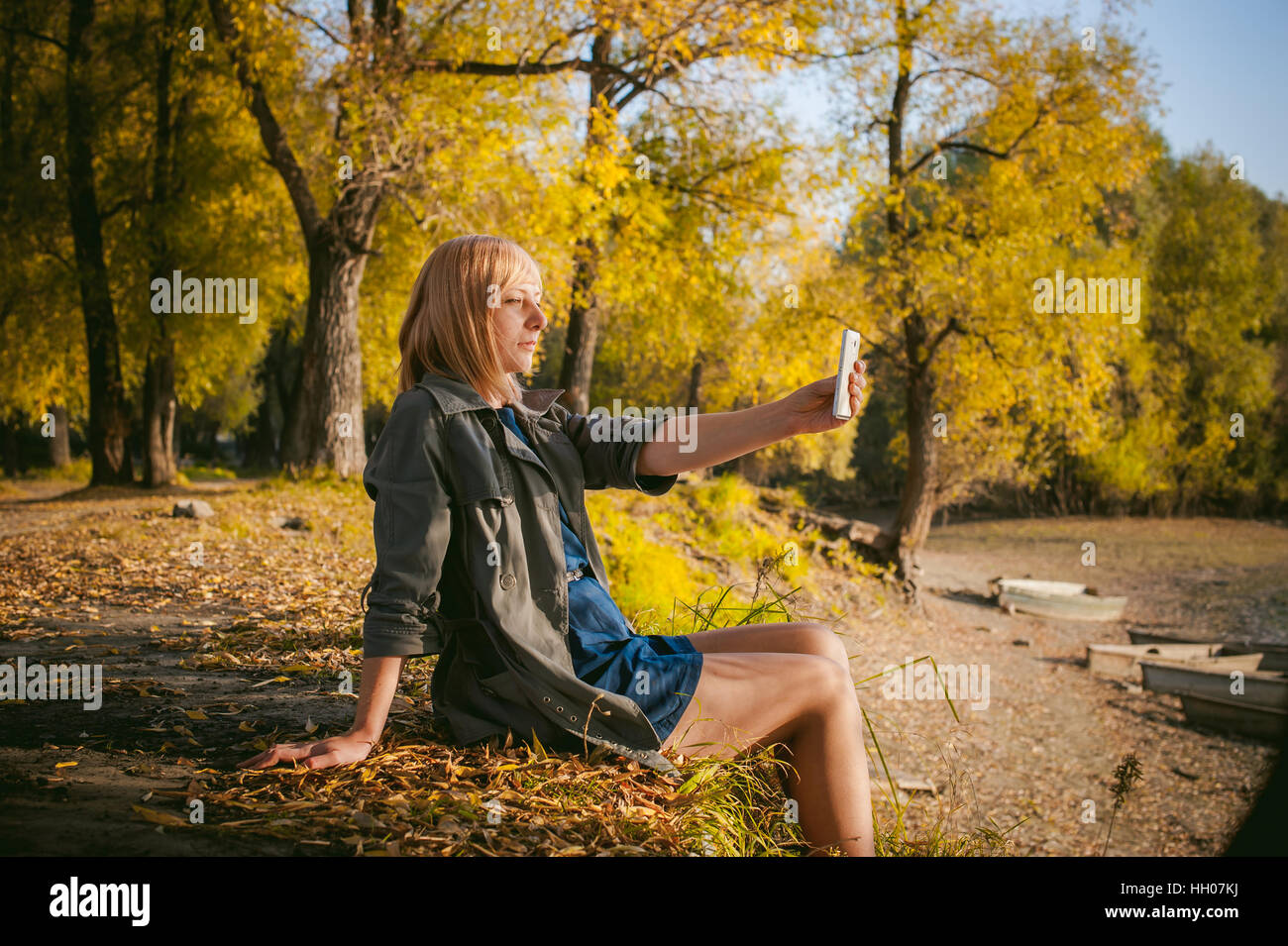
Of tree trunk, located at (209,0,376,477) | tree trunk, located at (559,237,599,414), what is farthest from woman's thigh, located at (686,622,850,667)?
tree trunk, located at (559,237,599,414)

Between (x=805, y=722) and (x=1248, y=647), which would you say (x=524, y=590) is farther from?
(x=1248, y=647)

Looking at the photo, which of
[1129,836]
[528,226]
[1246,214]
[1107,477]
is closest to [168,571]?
[528,226]

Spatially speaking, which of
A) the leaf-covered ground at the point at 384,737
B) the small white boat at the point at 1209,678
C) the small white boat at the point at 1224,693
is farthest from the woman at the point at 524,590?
the small white boat at the point at 1209,678

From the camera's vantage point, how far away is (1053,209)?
50.9ft

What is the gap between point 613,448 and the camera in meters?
2.84

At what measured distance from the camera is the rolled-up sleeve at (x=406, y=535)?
2418 millimetres

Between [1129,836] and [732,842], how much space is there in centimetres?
785

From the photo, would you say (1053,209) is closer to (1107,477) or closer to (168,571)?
(168,571)

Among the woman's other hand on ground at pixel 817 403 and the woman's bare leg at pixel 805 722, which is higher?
the woman's other hand on ground at pixel 817 403

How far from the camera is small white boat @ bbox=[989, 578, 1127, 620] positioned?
60.3ft

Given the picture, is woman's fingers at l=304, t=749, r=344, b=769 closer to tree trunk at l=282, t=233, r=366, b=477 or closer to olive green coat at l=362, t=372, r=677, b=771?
olive green coat at l=362, t=372, r=677, b=771

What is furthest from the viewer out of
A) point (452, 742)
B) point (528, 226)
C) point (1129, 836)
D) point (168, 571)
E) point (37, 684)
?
point (528, 226)

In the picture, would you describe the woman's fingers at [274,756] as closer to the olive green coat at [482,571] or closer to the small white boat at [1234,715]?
the olive green coat at [482,571]

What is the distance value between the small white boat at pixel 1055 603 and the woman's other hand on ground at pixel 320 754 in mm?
17576
